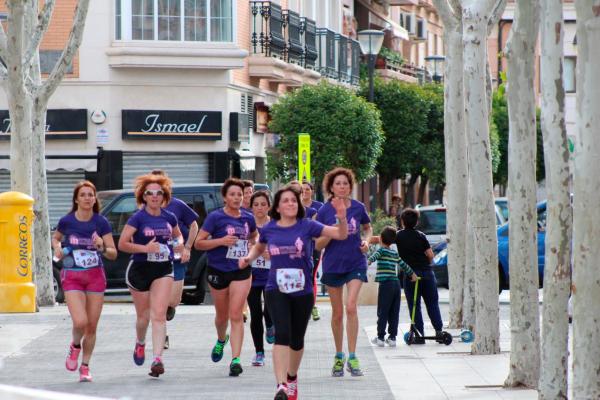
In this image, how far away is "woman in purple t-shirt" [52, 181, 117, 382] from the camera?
13.0 meters

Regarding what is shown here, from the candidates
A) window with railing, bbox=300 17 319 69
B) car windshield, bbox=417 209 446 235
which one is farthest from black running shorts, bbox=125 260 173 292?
window with railing, bbox=300 17 319 69

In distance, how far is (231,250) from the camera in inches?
536

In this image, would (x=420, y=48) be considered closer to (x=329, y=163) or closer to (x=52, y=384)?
(x=329, y=163)

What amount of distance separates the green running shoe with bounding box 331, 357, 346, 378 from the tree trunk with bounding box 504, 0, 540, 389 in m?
1.62

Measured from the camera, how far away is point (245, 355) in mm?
15477

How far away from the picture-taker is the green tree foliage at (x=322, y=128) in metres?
37.0

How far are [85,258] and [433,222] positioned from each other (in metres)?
16.6

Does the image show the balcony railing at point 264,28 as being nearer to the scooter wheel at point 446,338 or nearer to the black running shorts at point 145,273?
the scooter wheel at point 446,338

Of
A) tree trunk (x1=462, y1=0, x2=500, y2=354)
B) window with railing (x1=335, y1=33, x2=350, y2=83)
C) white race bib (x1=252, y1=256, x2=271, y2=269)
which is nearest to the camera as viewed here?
white race bib (x1=252, y1=256, x2=271, y2=269)

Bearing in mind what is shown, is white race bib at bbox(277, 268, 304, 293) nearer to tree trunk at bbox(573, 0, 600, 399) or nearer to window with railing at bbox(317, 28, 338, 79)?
tree trunk at bbox(573, 0, 600, 399)

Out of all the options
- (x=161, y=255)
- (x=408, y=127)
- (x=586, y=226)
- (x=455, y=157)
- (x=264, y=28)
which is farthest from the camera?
(x=408, y=127)

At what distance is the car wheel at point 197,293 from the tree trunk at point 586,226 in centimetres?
1468

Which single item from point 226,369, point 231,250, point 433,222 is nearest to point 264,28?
point 433,222

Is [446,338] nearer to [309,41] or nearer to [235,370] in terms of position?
[235,370]
